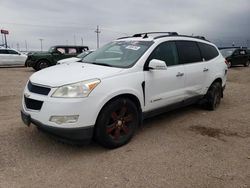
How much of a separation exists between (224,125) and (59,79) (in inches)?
133

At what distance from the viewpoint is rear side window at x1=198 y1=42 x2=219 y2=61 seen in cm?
587

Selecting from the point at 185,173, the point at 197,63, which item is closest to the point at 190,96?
the point at 197,63

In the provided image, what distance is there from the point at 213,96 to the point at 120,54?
2765mm

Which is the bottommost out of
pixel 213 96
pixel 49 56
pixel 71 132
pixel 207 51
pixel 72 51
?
pixel 213 96

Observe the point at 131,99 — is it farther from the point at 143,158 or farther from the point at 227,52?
the point at 227,52

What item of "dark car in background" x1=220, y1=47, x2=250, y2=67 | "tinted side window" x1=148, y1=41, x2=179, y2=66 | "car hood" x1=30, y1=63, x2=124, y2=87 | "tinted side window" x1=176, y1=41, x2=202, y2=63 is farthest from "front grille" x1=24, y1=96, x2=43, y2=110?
"dark car in background" x1=220, y1=47, x2=250, y2=67

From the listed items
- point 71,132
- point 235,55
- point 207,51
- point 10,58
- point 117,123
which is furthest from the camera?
point 235,55

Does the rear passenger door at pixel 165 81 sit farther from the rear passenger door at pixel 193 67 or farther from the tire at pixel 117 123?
the tire at pixel 117 123

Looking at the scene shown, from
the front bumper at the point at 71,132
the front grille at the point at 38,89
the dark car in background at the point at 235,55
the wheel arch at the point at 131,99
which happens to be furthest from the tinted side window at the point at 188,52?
the dark car in background at the point at 235,55

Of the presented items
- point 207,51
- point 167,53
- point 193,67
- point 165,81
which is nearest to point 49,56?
point 207,51

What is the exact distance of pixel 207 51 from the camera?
6.06 m

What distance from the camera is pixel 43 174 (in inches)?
126

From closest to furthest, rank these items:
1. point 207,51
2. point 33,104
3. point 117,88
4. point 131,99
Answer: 1. point 33,104
2. point 117,88
3. point 131,99
4. point 207,51

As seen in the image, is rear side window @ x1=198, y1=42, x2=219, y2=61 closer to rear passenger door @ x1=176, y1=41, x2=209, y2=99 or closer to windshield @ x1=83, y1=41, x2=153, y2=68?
rear passenger door @ x1=176, y1=41, x2=209, y2=99
